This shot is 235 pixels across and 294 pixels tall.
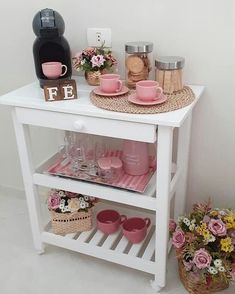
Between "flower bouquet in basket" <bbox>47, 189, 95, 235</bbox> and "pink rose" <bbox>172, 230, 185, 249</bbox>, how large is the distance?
0.41 m

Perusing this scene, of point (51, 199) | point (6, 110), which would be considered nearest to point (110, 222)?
point (51, 199)

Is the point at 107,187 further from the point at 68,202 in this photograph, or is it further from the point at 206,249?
the point at 206,249

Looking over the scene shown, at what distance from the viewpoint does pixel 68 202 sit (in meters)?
1.55

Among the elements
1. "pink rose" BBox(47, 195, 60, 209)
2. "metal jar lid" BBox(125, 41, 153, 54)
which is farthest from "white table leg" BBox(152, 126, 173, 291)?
"pink rose" BBox(47, 195, 60, 209)

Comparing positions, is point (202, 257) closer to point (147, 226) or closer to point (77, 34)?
point (147, 226)

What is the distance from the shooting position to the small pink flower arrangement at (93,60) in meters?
1.38

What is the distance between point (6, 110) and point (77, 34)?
24.7 inches

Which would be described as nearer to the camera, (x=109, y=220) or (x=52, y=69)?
(x=52, y=69)

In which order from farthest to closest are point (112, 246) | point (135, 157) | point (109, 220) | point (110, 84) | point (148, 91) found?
point (109, 220), point (112, 246), point (135, 157), point (110, 84), point (148, 91)

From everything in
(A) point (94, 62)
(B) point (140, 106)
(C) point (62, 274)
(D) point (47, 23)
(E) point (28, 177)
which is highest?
(D) point (47, 23)

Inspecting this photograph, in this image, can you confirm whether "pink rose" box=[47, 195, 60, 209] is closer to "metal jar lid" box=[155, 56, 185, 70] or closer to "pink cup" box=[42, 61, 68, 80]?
"pink cup" box=[42, 61, 68, 80]

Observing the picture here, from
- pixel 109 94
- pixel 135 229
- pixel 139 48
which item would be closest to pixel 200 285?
pixel 135 229

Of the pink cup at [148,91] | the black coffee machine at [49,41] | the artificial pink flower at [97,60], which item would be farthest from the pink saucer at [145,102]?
the black coffee machine at [49,41]

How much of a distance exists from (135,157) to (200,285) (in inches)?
21.6
